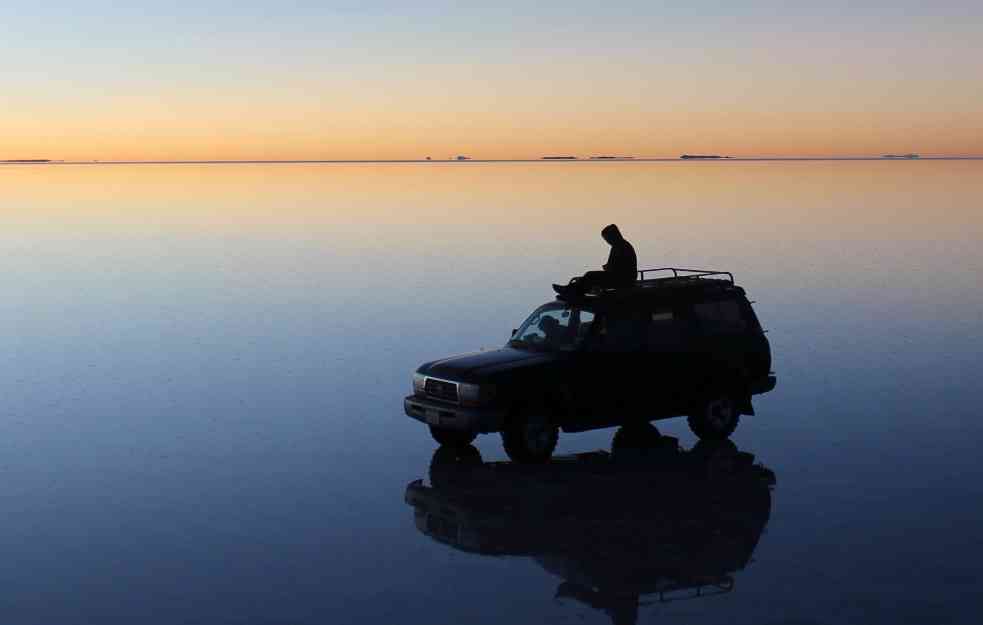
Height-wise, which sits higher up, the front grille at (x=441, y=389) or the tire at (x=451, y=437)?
the front grille at (x=441, y=389)

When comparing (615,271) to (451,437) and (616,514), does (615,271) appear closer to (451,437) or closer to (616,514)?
(451,437)

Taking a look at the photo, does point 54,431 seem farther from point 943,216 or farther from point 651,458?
point 943,216

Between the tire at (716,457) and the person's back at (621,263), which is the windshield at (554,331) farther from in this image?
the tire at (716,457)

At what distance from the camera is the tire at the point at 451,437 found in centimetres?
1522

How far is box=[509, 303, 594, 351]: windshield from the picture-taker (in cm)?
1536

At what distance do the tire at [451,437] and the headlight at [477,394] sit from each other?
90cm

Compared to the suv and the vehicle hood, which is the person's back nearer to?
the suv

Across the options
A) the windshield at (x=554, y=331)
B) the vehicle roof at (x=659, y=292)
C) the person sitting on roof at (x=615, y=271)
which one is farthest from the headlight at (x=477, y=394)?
the person sitting on roof at (x=615, y=271)

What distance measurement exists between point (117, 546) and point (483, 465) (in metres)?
4.67

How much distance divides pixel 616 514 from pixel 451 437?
137 inches

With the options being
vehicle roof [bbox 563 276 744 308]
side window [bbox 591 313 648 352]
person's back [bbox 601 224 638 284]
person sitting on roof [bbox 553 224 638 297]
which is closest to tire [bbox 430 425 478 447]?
side window [bbox 591 313 648 352]

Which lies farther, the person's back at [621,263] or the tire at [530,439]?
A: the person's back at [621,263]

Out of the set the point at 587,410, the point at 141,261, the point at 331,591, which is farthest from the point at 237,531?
the point at 141,261

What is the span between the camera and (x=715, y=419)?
15.9 meters
